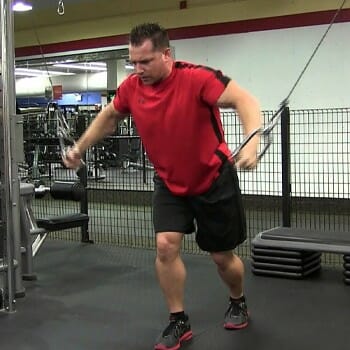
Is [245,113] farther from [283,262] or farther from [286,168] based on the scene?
[286,168]

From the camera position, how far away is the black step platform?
3.76 m

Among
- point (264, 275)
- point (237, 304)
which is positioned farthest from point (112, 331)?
point (264, 275)

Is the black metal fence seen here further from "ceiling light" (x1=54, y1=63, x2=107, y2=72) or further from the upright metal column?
"ceiling light" (x1=54, y1=63, x2=107, y2=72)

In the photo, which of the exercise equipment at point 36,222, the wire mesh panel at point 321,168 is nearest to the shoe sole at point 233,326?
the exercise equipment at point 36,222

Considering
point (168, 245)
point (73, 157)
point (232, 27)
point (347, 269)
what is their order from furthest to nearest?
point (232, 27)
point (347, 269)
point (73, 157)
point (168, 245)

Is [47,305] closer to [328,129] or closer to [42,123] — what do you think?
[328,129]

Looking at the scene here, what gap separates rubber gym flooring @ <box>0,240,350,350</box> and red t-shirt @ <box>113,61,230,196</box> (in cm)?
79

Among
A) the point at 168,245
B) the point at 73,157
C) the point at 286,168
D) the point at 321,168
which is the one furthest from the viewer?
the point at 321,168

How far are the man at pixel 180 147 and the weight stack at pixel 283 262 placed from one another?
45.4 inches

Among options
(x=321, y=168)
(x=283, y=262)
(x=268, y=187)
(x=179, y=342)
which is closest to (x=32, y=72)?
(x=268, y=187)

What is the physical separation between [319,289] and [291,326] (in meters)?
0.76

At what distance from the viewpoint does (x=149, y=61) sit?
2.44 m

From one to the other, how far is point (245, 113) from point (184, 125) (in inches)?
11.5

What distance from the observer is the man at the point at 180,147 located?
2455 mm
